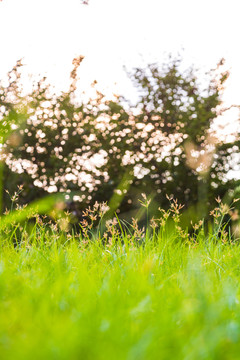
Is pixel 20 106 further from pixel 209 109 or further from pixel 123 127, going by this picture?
pixel 209 109

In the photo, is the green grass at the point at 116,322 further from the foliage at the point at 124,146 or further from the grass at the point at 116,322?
the foliage at the point at 124,146

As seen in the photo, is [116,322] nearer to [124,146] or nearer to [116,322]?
[116,322]

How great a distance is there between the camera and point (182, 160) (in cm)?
673

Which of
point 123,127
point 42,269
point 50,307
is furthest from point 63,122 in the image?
point 50,307

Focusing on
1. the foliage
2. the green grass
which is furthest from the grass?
the foliage

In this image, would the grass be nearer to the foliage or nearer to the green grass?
the green grass

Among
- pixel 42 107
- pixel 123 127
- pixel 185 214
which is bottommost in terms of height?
pixel 185 214

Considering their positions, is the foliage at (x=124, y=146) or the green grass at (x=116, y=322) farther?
the foliage at (x=124, y=146)

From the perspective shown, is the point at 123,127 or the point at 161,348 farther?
the point at 123,127

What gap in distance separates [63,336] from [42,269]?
1.28 meters

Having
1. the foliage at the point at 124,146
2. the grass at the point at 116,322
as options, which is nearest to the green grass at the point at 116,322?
the grass at the point at 116,322

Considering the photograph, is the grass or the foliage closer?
the grass

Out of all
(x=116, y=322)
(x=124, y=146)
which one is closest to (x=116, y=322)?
(x=116, y=322)

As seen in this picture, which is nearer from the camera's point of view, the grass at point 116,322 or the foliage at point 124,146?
the grass at point 116,322
